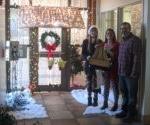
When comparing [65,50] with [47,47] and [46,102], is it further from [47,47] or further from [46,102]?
[46,102]

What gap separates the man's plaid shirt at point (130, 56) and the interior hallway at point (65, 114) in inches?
29.8

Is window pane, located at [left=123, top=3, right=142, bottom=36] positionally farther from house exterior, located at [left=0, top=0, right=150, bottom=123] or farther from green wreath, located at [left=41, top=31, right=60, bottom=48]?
green wreath, located at [left=41, top=31, right=60, bottom=48]

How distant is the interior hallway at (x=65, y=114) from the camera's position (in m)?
5.16

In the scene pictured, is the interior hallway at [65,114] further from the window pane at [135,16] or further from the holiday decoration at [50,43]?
the window pane at [135,16]

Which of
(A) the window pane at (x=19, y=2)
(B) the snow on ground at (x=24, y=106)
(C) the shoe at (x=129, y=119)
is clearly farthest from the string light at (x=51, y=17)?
(C) the shoe at (x=129, y=119)

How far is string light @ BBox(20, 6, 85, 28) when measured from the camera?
284 inches

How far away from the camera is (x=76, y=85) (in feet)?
25.4

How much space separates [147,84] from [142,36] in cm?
71

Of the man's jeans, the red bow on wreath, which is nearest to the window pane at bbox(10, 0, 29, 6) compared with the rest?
the red bow on wreath

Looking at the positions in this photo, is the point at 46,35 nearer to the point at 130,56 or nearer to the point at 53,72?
the point at 53,72

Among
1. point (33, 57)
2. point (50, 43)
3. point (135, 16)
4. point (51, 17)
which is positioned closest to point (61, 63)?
point (50, 43)

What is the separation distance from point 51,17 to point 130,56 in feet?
8.63

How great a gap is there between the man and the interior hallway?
0.27 meters

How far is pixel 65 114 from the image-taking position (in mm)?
5641
